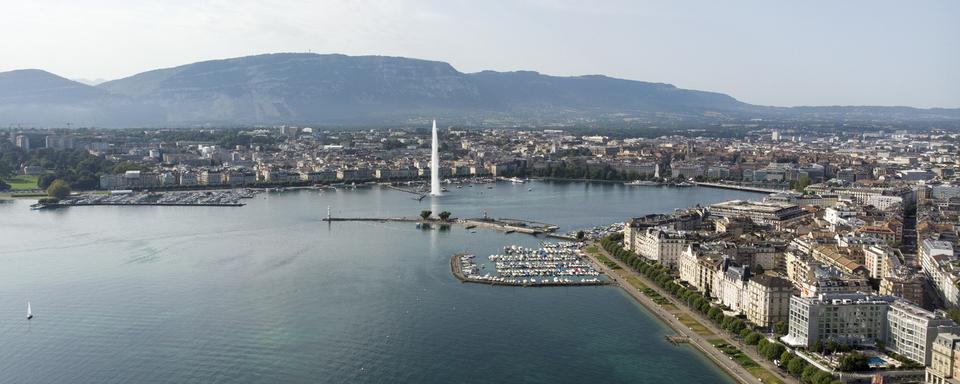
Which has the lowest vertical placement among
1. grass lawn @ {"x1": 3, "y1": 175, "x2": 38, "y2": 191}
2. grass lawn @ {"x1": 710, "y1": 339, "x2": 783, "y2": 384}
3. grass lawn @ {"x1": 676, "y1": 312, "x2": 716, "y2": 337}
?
grass lawn @ {"x1": 710, "y1": 339, "x2": 783, "y2": 384}

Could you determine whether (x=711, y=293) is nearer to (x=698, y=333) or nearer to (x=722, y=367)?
(x=698, y=333)

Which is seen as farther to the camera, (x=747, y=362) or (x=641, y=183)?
(x=641, y=183)

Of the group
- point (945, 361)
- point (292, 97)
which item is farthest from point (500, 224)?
point (292, 97)

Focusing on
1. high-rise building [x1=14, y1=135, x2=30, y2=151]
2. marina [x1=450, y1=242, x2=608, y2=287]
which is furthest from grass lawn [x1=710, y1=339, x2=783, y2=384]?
high-rise building [x1=14, y1=135, x2=30, y2=151]

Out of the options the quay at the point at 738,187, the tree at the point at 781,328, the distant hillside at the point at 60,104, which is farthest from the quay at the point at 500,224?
the distant hillside at the point at 60,104

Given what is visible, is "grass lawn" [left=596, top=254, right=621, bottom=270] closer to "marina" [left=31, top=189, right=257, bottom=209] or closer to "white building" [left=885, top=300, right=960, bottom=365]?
"white building" [left=885, top=300, right=960, bottom=365]

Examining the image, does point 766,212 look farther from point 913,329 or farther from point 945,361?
point 945,361
